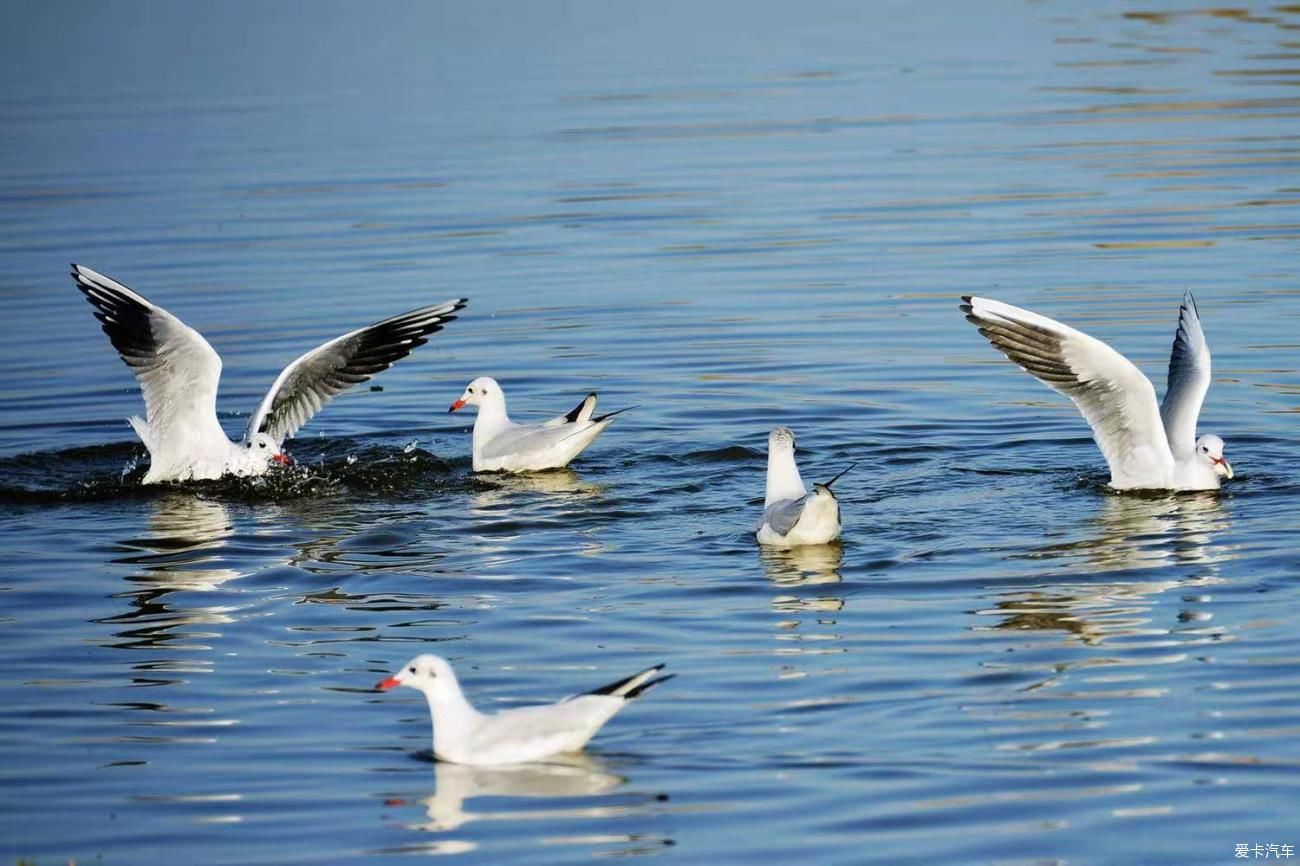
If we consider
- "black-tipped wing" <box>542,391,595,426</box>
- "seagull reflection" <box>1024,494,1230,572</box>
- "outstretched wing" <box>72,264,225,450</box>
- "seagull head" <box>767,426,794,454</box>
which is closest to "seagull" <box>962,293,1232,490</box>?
"seagull reflection" <box>1024,494,1230,572</box>

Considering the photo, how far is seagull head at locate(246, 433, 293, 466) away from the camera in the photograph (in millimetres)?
14797

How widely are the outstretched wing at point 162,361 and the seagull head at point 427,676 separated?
21.0ft

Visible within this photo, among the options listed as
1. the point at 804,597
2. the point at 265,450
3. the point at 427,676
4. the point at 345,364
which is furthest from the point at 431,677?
the point at 345,364

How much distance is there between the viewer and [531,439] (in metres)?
14.7

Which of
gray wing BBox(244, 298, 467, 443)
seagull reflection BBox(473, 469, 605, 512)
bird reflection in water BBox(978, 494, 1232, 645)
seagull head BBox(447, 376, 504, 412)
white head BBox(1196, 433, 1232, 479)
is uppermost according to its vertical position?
gray wing BBox(244, 298, 467, 443)

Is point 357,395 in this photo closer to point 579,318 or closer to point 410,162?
point 579,318

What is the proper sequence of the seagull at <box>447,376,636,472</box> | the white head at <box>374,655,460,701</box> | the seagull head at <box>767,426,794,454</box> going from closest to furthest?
the white head at <box>374,655,460,701</box>, the seagull head at <box>767,426,794,454</box>, the seagull at <box>447,376,636,472</box>

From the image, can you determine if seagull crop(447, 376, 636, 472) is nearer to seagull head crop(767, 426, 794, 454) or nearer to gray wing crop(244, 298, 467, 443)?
gray wing crop(244, 298, 467, 443)

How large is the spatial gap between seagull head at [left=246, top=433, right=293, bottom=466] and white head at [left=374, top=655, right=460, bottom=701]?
20.5ft

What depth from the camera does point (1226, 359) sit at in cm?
1689

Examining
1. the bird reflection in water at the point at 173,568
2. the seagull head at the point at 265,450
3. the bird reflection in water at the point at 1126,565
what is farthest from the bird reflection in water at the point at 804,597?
the seagull head at the point at 265,450

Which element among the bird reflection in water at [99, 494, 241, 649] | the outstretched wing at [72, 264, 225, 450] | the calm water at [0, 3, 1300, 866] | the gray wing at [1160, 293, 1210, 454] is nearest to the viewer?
the calm water at [0, 3, 1300, 866]

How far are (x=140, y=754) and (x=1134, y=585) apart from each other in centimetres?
532

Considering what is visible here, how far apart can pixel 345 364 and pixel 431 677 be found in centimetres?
753
